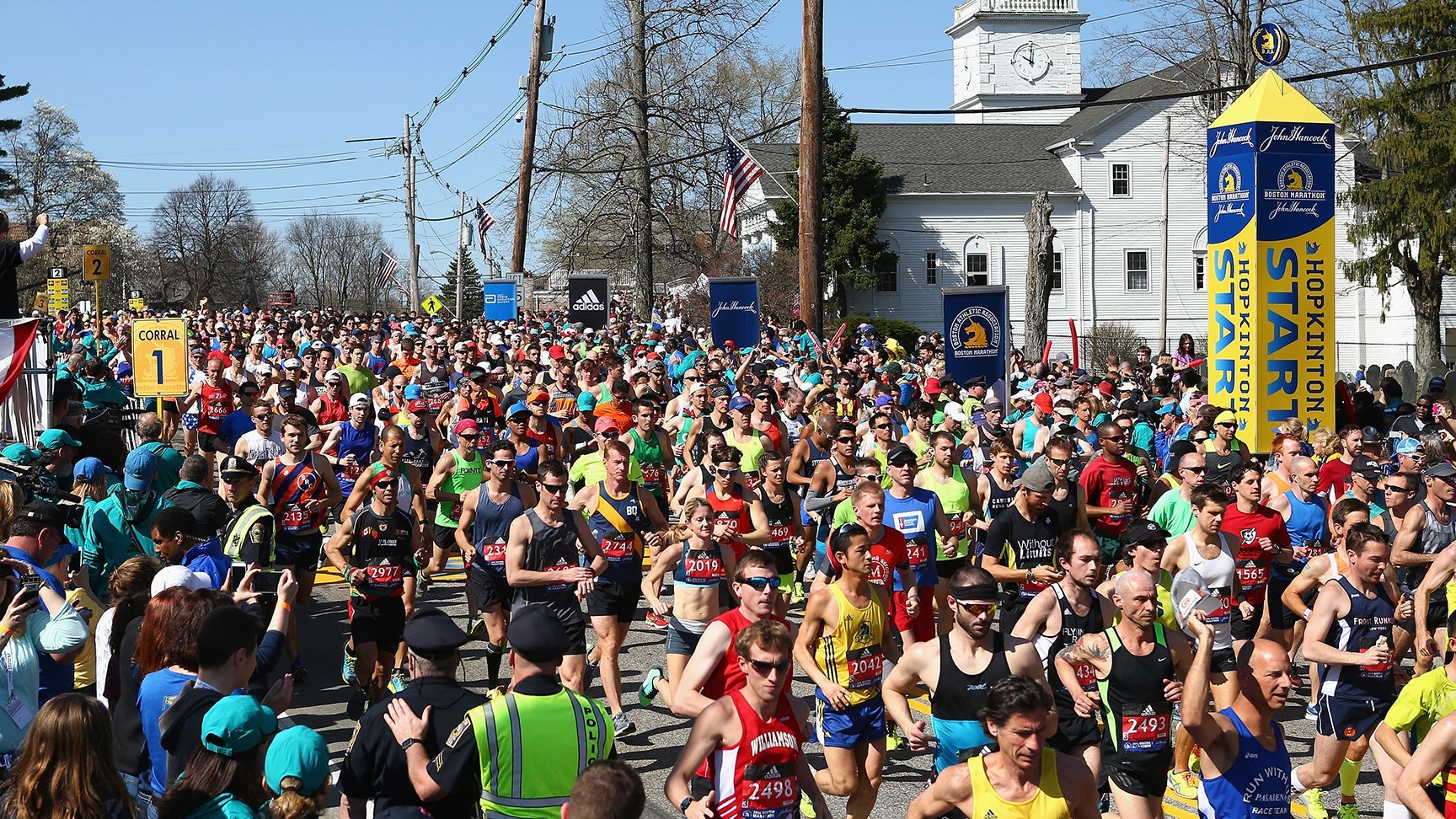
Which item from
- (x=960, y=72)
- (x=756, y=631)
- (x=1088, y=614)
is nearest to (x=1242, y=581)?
(x=1088, y=614)

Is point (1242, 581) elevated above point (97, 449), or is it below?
below

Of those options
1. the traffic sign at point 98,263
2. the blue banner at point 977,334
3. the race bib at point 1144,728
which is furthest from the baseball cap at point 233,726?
the traffic sign at point 98,263

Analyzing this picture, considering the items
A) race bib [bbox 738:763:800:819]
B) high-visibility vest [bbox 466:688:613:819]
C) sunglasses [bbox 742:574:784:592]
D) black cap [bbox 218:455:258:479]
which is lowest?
race bib [bbox 738:763:800:819]

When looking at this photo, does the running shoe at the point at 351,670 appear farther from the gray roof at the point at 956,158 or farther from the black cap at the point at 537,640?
the gray roof at the point at 956,158

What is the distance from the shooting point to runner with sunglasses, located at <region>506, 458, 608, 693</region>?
28.2 feet

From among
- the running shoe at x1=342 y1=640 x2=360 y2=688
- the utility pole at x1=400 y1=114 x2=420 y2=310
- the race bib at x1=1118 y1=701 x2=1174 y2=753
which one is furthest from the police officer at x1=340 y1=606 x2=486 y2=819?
the utility pole at x1=400 y1=114 x2=420 y2=310

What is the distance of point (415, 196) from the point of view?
163 feet

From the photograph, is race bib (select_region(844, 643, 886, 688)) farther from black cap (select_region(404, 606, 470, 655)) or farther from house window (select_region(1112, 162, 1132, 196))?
house window (select_region(1112, 162, 1132, 196))

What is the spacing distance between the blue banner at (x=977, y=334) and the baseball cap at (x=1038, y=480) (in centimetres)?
648

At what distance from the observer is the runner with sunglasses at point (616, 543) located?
905cm

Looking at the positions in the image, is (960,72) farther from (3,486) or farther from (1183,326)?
(3,486)

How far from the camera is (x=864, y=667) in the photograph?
7.03 meters

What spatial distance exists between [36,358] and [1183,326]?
48436 millimetres

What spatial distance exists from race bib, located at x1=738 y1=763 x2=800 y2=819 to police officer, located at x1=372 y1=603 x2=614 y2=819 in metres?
0.72
